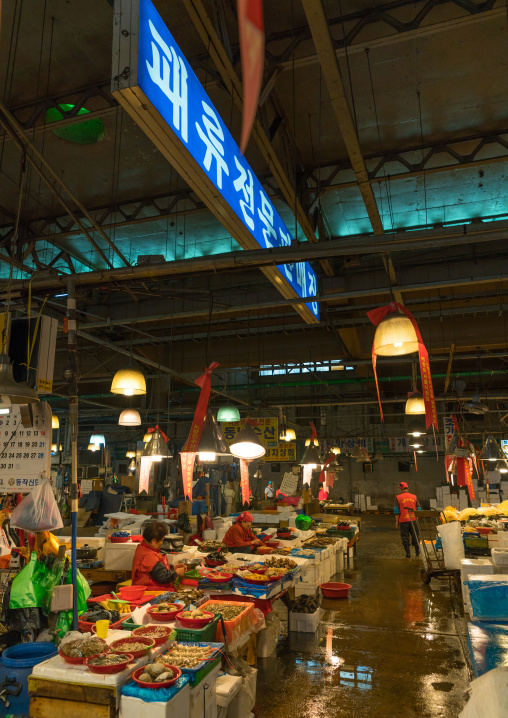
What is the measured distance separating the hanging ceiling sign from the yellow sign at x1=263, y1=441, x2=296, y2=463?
13908 millimetres

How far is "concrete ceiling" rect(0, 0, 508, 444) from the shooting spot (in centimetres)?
470

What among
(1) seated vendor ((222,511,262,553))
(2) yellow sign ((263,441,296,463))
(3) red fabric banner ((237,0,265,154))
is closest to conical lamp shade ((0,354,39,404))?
(3) red fabric banner ((237,0,265,154))

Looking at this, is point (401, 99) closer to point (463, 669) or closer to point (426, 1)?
point (426, 1)

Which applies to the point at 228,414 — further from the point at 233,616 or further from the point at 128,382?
the point at 233,616

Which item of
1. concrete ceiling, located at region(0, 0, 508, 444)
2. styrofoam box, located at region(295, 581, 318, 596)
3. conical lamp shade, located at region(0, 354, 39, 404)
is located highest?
concrete ceiling, located at region(0, 0, 508, 444)

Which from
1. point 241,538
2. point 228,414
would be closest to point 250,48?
point 228,414

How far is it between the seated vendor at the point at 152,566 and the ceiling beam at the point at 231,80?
4.32 m

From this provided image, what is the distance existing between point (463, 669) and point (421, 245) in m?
5.20

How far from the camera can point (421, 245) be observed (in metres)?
3.81

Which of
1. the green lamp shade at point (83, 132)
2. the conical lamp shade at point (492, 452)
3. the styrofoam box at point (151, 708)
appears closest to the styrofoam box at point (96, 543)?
the styrofoam box at point (151, 708)

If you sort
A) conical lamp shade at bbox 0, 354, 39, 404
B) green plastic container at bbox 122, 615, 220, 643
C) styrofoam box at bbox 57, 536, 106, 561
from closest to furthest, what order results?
conical lamp shade at bbox 0, 354, 39, 404
green plastic container at bbox 122, 615, 220, 643
styrofoam box at bbox 57, 536, 106, 561

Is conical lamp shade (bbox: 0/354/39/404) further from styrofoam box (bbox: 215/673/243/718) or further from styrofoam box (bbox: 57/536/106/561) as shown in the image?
styrofoam box (bbox: 57/536/106/561)

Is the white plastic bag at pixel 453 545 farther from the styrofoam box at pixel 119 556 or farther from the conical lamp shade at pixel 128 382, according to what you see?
the conical lamp shade at pixel 128 382

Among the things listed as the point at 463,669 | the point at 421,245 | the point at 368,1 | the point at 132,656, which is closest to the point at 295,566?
the point at 463,669
